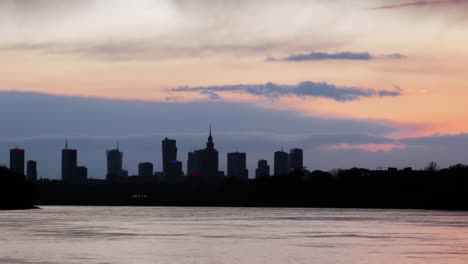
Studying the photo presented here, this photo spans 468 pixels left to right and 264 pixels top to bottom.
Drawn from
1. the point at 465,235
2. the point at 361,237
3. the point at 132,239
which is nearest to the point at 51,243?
the point at 132,239

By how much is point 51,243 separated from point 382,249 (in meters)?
31.5

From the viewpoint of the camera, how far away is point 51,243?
96125 mm

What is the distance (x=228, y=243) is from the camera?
9788 centimetres

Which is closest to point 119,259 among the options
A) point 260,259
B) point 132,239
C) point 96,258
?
point 96,258

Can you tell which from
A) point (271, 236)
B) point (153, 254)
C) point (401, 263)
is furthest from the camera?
point (271, 236)

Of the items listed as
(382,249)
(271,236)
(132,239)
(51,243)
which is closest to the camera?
(382,249)

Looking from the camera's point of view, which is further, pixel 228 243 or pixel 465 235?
pixel 465 235

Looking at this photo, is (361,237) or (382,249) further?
(361,237)

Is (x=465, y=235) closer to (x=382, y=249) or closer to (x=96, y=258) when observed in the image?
(x=382, y=249)

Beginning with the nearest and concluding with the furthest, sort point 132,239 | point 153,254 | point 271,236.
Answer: point 153,254
point 132,239
point 271,236

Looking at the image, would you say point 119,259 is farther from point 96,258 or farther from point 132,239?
point 132,239

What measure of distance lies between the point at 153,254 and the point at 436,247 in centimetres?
2665

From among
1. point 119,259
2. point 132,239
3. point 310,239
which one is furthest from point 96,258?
point 310,239

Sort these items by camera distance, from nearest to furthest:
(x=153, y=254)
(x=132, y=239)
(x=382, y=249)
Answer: (x=153, y=254)
(x=382, y=249)
(x=132, y=239)
